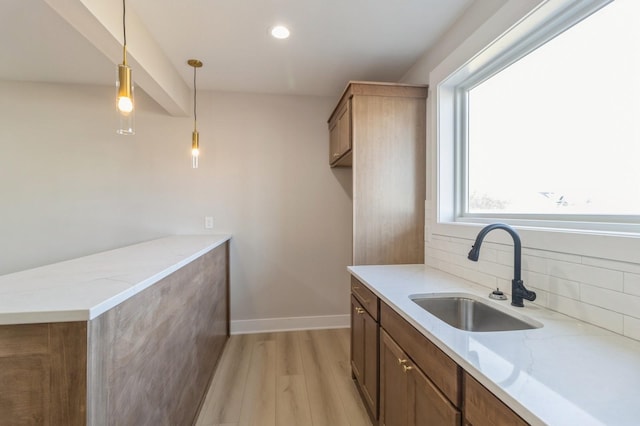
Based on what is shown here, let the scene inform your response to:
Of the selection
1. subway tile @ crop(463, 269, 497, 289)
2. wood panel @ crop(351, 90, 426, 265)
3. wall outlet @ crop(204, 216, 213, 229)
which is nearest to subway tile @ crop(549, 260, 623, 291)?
subway tile @ crop(463, 269, 497, 289)

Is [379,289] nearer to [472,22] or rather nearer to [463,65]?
[463,65]

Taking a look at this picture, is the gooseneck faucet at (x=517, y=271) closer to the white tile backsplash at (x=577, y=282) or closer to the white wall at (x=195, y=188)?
the white tile backsplash at (x=577, y=282)

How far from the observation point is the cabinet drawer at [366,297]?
1.59 m

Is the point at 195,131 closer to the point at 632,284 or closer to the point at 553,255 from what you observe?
the point at 553,255

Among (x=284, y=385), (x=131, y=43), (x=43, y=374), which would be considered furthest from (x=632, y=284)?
(x=131, y=43)

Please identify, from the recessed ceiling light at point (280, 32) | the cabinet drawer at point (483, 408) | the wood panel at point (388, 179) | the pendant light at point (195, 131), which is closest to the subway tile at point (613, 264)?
the cabinet drawer at point (483, 408)

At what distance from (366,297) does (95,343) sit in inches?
51.7

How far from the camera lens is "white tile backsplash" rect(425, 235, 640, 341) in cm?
92

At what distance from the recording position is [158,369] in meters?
1.22

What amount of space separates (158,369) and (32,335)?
0.59 m

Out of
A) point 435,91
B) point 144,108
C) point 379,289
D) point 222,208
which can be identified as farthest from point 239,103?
point 379,289


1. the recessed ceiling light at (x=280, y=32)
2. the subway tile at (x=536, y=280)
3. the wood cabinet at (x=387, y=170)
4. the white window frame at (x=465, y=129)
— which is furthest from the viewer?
the wood cabinet at (x=387, y=170)

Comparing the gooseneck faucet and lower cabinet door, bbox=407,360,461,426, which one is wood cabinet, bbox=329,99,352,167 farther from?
lower cabinet door, bbox=407,360,461,426

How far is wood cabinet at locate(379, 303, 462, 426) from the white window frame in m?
0.68
